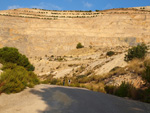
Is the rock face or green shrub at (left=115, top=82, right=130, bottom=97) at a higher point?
the rock face

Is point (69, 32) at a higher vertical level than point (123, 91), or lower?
→ higher

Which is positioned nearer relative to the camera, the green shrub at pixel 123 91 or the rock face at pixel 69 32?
the green shrub at pixel 123 91

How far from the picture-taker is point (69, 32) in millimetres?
55031

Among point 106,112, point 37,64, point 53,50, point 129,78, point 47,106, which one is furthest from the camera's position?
point 53,50

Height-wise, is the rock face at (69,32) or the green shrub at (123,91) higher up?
the rock face at (69,32)

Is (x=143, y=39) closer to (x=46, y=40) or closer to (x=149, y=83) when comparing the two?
(x=46, y=40)

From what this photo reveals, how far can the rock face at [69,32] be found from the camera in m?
50.3

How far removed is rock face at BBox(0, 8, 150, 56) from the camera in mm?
50344

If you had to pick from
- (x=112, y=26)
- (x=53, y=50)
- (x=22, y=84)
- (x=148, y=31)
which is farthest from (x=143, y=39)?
(x=22, y=84)

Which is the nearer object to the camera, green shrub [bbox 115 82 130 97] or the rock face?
green shrub [bbox 115 82 130 97]

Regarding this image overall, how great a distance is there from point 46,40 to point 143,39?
2904cm

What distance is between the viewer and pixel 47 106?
485cm

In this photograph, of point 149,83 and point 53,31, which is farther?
point 53,31

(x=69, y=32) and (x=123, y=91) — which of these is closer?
(x=123, y=91)
